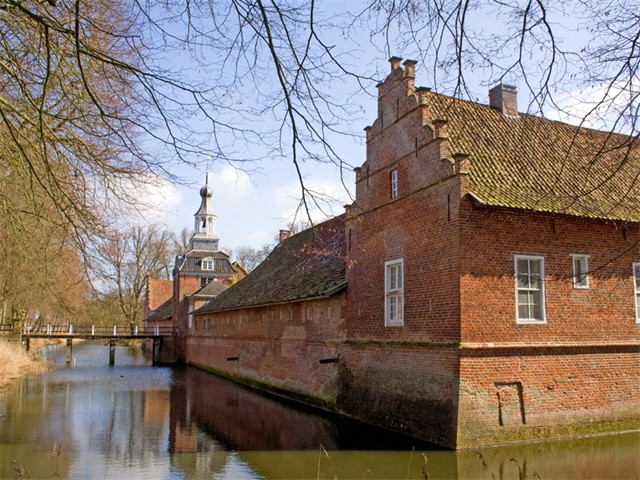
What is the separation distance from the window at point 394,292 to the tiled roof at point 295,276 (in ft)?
4.76

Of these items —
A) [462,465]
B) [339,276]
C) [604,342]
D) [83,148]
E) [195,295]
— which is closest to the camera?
[83,148]

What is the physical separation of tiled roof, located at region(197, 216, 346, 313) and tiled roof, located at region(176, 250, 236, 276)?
11499mm

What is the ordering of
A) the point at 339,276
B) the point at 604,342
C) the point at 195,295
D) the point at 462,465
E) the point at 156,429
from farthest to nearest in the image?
the point at 195,295 → the point at 339,276 → the point at 156,429 → the point at 604,342 → the point at 462,465

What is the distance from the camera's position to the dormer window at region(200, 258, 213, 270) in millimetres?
43000

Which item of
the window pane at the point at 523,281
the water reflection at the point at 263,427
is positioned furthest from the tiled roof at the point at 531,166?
the water reflection at the point at 263,427

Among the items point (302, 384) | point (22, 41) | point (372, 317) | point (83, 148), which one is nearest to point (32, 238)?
point (83, 148)

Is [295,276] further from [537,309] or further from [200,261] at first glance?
[200,261]

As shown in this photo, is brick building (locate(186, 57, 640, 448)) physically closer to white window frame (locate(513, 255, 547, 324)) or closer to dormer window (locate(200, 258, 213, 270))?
white window frame (locate(513, 255, 547, 324))

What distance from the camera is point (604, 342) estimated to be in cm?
1229

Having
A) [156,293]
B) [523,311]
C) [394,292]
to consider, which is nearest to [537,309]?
[523,311]

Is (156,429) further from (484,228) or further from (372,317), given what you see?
(484,228)

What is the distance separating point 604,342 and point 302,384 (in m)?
8.79

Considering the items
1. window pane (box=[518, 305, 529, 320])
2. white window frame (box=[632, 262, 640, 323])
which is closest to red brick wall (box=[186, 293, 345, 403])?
window pane (box=[518, 305, 529, 320])

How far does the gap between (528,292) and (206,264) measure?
33849 millimetres
